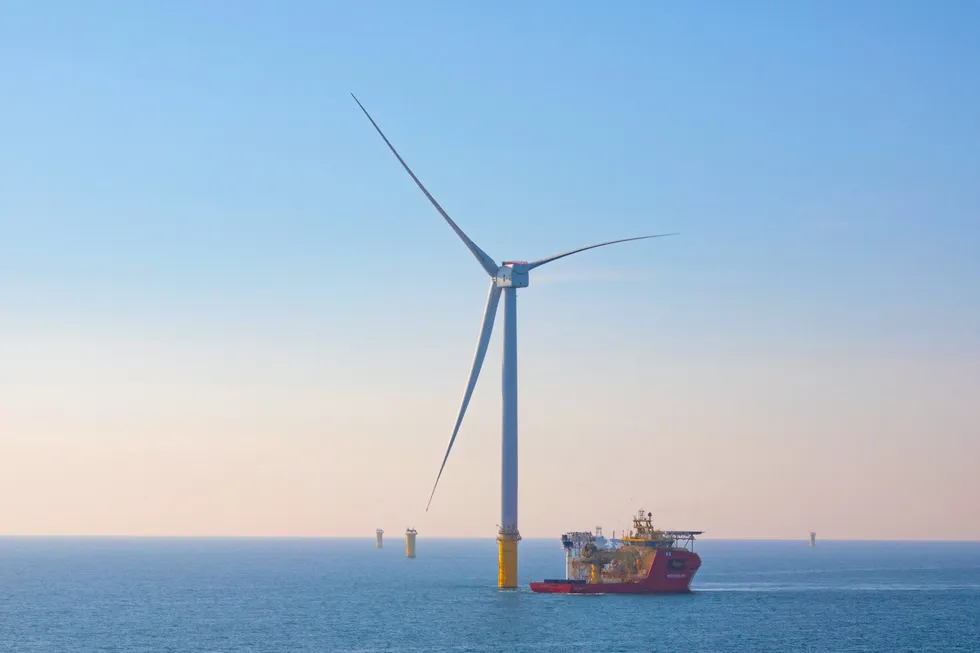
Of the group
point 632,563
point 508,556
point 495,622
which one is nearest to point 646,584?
point 632,563

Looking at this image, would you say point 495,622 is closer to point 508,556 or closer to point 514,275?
point 508,556

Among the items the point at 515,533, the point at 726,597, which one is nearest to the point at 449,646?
the point at 515,533

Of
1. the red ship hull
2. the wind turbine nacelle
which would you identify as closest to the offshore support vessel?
the red ship hull

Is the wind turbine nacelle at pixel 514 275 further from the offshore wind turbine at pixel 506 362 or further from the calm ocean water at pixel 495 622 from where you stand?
the calm ocean water at pixel 495 622

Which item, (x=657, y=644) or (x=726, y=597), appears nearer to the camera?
(x=657, y=644)

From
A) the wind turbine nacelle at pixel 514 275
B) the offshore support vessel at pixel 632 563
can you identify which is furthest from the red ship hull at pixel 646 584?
the wind turbine nacelle at pixel 514 275

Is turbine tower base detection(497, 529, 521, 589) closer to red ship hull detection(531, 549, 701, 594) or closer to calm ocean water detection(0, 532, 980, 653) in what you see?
calm ocean water detection(0, 532, 980, 653)

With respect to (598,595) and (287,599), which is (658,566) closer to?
(598,595)
